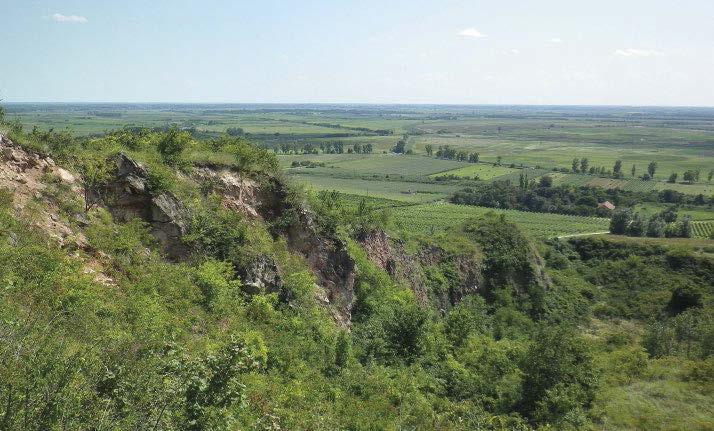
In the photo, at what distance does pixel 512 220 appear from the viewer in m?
81.4

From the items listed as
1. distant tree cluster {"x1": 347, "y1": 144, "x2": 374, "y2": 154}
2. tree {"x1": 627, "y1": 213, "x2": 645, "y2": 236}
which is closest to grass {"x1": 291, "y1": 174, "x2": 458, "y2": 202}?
tree {"x1": 627, "y1": 213, "x2": 645, "y2": 236}

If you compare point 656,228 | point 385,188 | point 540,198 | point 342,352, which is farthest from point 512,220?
point 342,352

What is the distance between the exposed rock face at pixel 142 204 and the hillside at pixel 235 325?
5 cm

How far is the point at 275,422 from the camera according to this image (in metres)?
12.4

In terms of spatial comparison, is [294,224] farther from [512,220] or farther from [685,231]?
[685,231]

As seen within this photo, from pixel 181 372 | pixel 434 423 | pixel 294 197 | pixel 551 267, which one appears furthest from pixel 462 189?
pixel 181 372

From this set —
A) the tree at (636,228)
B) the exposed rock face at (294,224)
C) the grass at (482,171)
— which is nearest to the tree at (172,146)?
the exposed rock face at (294,224)

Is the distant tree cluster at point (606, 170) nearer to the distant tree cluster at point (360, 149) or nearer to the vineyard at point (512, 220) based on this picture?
the vineyard at point (512, 220)

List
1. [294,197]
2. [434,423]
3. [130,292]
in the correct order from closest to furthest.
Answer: [130,292]
[434,423]
[294,197]

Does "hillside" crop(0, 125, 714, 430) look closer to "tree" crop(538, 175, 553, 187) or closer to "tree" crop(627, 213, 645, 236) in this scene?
"tree" crop(627, 213, 645, 236)

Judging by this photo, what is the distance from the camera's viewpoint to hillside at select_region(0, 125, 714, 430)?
8031 mm

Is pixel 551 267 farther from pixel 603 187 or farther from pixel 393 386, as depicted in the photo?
pixel 603 187

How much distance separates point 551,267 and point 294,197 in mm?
44833

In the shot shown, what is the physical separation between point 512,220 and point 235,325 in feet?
233
